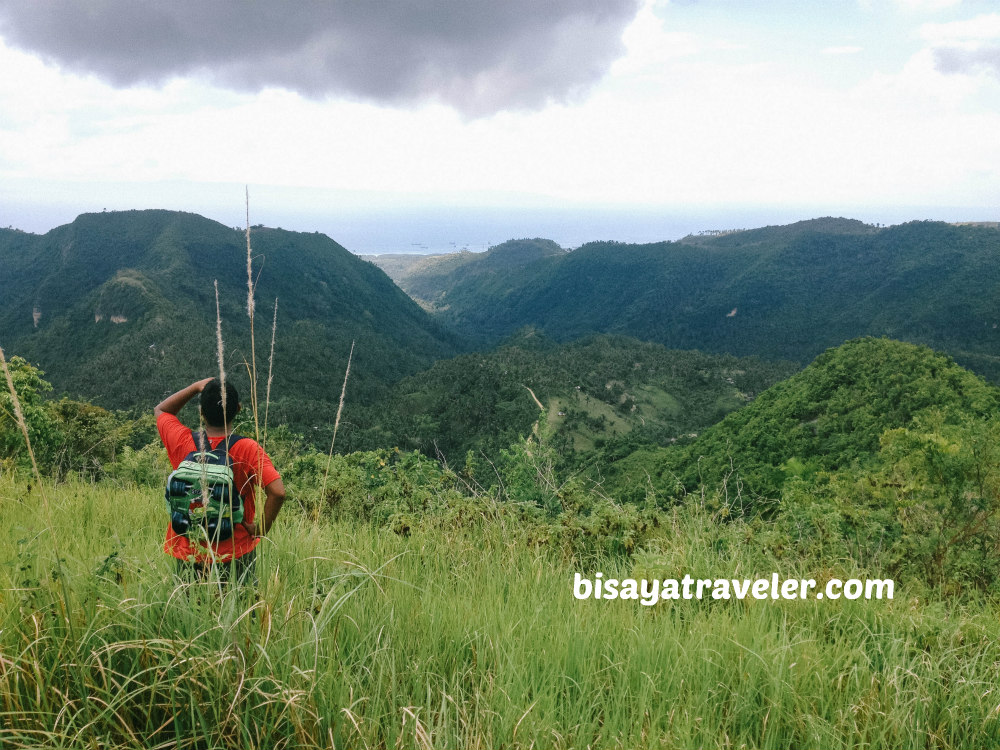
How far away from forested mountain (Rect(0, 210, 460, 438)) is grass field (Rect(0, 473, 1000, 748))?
158ft

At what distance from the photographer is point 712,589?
303 centimetres

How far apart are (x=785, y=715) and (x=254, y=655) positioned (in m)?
1.92

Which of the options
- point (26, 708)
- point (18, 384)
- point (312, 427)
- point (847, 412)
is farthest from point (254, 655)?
point (312, 427)

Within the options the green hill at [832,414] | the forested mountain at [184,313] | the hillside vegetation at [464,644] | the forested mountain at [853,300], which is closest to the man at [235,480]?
the hillside vegetation at [464,644]

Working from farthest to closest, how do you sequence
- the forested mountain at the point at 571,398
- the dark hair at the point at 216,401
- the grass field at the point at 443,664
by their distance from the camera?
1. the forested mountain at the point at 571,398
2. the dark hair at the point at 216,401
3. the grass field at the point at 443,664

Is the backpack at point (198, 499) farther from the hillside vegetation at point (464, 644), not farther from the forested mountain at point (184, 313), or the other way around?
the forested mountain at point (184, 313)

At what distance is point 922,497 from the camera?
8.66 m

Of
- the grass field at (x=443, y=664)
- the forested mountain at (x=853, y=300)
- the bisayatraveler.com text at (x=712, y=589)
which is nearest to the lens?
the grass field at (x=443, y=664)

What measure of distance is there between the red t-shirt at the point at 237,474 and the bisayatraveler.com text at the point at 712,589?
5.55 ft

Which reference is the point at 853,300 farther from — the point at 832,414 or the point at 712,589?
the point at 712,589

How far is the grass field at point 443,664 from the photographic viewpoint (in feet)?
5.45

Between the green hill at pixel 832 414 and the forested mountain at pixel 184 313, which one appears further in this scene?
the forested mountain at pixel 184 313

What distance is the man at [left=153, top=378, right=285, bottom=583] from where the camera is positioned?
2344 millimetres

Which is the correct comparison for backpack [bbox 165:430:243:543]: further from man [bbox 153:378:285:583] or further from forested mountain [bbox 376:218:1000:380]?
forested mountain [bbox 376:218:1000:380]
